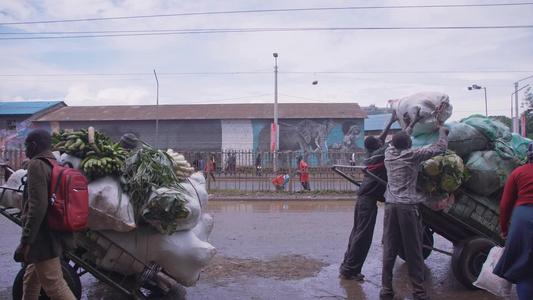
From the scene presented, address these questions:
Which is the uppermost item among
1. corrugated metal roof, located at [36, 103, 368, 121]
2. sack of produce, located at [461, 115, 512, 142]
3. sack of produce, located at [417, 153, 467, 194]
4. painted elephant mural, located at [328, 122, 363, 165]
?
corrugated metal roof, located at [36, 103, 368, 121]

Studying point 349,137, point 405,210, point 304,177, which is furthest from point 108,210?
point 349,137

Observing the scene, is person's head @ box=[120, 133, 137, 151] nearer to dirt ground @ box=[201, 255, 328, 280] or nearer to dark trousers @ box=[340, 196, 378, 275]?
dirt ground @ box=[201, 255, 328, 280]

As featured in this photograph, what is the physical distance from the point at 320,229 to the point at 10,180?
596 cm

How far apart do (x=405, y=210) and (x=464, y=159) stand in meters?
1.43

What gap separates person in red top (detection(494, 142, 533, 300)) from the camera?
10.2 feet

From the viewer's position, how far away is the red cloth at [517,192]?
3209mm

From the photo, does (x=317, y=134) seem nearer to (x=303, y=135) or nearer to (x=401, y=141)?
(x=303, y=135)

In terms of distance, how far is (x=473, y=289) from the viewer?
5.05m

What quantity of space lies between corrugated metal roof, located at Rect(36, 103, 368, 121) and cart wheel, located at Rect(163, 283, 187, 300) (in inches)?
1110

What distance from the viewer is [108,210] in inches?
141

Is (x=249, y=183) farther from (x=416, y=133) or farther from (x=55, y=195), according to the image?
(x=55, y=195)

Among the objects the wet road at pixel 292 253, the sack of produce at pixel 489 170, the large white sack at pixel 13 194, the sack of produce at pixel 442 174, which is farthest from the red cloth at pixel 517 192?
the large white sack at pixel 13 194

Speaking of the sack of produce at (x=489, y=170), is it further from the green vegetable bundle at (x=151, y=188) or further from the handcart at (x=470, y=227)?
the green vegetable bundle at (x=151, y=188)

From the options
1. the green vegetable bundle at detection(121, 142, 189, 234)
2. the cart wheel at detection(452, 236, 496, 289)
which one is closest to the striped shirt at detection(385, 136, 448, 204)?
the cart wheel at detection(452, 236, 496, 289)
